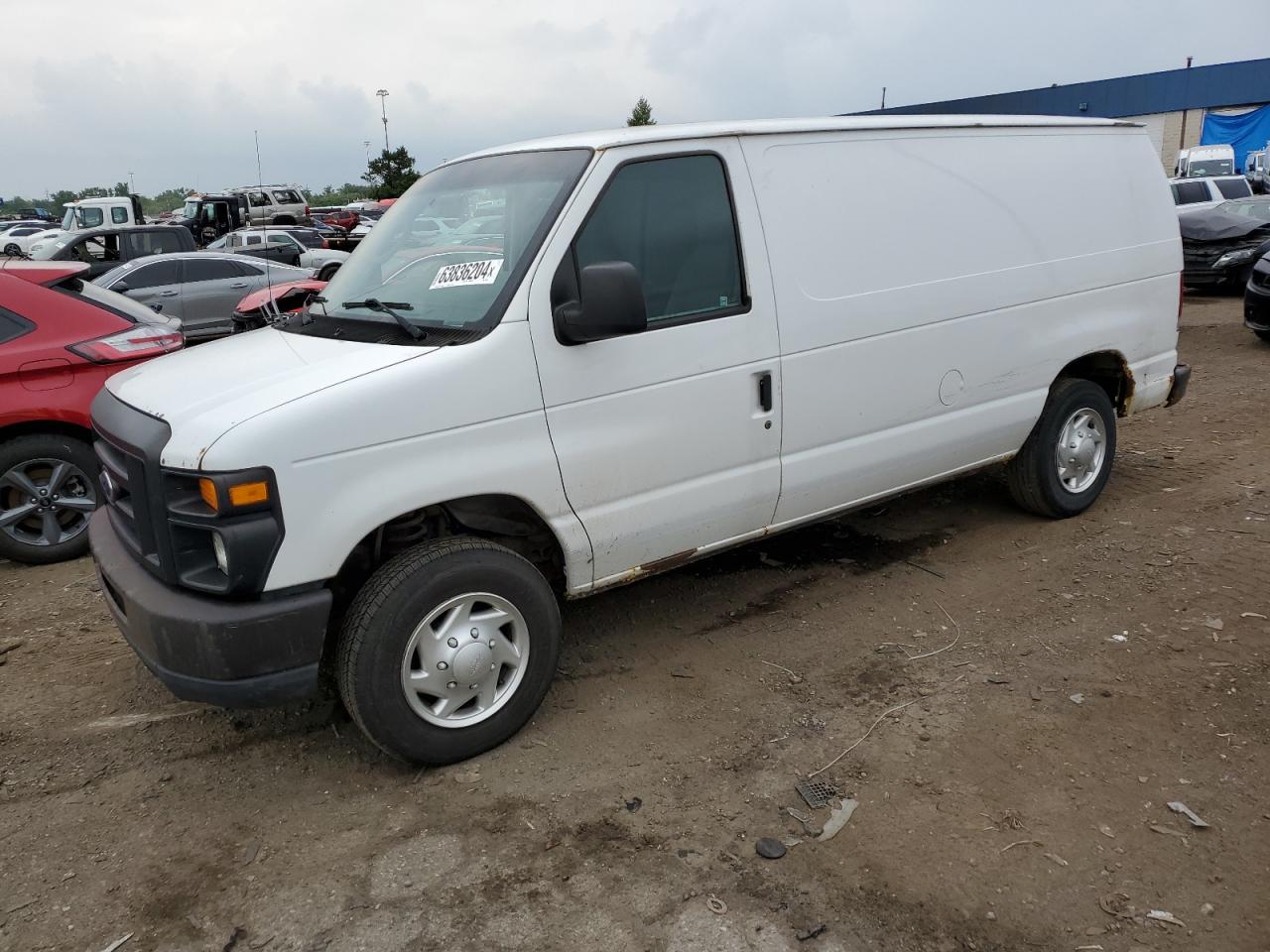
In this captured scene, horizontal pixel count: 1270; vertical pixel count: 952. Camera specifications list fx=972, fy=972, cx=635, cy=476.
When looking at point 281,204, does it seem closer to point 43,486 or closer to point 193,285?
point 193,285

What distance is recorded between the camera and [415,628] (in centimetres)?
329

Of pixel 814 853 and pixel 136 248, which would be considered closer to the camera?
pixel 814 853

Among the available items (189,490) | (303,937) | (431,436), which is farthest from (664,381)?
(303,937)

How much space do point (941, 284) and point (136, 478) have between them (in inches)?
137

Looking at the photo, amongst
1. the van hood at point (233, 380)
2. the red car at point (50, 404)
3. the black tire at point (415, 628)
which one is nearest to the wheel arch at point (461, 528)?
the black tire at point (415, 628)

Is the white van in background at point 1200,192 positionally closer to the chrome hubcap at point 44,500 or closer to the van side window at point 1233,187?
the van side window at point 1233,187

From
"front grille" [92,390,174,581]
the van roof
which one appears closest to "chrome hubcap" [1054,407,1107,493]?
the van roof

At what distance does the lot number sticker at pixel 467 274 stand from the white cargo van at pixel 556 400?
14mm

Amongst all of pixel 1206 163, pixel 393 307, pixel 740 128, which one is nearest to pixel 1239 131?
pixel 1206 163

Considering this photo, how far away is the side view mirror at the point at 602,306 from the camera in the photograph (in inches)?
130

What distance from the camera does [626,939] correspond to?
270 cm

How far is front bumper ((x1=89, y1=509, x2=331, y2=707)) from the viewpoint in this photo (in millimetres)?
3027

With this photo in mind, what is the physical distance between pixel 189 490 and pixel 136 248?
614 inches

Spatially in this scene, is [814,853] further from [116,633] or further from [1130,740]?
[116,633]
